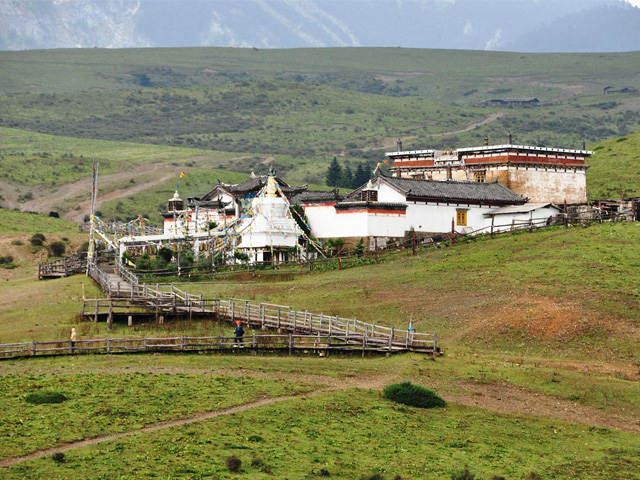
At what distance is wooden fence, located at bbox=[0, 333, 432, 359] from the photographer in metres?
45.4

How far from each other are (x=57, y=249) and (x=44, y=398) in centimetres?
6501

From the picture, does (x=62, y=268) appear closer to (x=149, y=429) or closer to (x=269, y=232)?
(x=269, y=232)

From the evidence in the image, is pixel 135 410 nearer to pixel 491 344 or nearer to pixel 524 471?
pixel 524 471

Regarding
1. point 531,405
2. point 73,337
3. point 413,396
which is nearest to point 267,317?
point 73,337

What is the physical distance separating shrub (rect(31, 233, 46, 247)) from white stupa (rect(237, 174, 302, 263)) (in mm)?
26001

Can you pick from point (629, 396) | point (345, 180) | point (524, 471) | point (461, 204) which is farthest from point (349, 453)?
point (345, 180)

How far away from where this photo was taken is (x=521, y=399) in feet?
134

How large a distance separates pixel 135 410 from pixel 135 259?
5015cm

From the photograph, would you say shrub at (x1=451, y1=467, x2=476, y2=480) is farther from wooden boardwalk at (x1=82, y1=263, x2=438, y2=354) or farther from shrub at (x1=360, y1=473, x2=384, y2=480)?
wooden boardwalk at (x1=82, y1=263, x2=438, y2=354)

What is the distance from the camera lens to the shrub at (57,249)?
98.1 m

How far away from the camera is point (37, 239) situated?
101 m

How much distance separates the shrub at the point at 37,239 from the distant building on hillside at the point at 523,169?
117 ft

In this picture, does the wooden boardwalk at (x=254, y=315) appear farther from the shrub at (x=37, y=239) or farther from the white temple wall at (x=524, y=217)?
the shrub at (x=37, y=239)

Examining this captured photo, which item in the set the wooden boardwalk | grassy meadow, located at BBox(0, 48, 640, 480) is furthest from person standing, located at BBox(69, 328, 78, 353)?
the wooden boardwalk
